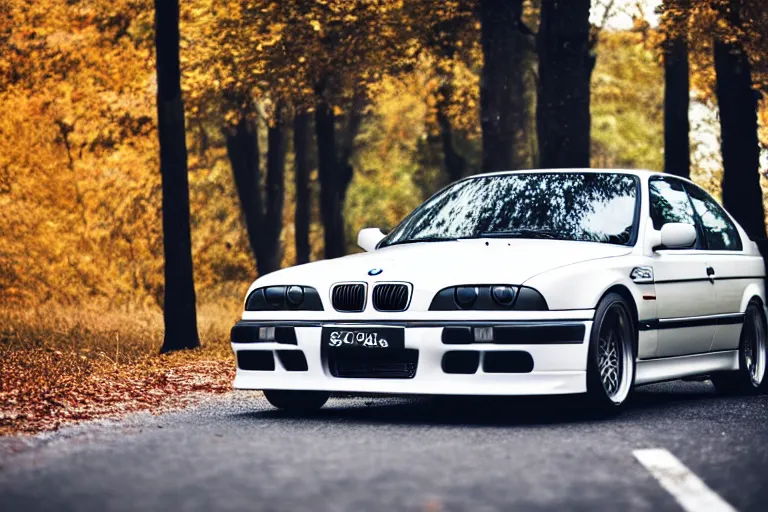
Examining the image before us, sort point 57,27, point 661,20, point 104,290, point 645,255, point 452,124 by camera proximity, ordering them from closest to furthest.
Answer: point 645,255, point 661,20, point 57,27, point 104,290, point 452,124

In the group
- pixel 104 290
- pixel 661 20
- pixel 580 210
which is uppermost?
pixel 661 20

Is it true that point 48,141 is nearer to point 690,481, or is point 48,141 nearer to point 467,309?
point 467,309

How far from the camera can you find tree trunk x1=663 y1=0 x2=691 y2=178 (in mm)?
20828

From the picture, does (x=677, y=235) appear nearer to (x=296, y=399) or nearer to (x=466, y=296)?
(x=466, y=296)

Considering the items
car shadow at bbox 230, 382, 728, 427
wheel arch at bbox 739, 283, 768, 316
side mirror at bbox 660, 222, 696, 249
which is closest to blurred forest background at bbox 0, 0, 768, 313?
wheel arch at bbox 739, 283, 768, 316

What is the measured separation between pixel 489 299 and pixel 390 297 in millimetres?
658

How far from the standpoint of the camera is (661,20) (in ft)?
71.2

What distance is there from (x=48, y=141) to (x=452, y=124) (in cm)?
1087

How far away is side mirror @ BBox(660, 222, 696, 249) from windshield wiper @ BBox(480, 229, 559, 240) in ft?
2.44

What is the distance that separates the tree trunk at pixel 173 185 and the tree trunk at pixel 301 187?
12171 mm

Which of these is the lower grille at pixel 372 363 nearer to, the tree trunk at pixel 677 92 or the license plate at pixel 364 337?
the license plate at pixel 364 337

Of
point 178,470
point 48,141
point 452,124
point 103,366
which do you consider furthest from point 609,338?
point 452,124

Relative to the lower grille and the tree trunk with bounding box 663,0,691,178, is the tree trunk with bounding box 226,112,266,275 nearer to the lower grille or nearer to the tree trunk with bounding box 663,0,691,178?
the tree trunk with bounding box 663,0,691,178

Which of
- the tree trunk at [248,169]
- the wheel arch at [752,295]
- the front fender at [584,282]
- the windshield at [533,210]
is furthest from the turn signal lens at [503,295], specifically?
the tree trunk at [248,169]
